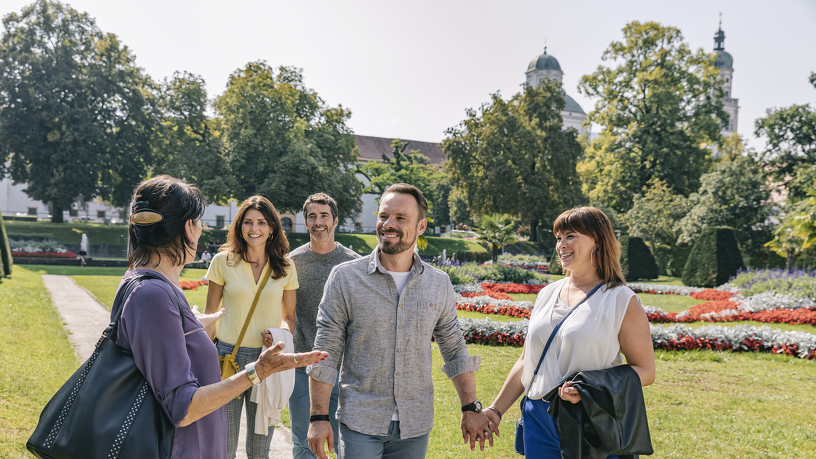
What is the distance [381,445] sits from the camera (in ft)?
8.39

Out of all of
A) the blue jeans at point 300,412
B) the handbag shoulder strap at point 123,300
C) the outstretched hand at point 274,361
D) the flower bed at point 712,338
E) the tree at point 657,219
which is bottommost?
the flower bed at point 712,338

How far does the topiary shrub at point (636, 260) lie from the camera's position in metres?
22.8

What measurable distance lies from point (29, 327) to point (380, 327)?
8598 mm

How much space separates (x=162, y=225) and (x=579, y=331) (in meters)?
1.88

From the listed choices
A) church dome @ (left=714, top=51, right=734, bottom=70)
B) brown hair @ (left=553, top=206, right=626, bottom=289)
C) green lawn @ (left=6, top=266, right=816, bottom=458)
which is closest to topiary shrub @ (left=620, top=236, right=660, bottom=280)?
green lawn @ (left=6, top=266, right=816, bottom=458)

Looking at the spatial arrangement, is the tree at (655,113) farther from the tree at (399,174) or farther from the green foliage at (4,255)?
the green foliage at (4,255)

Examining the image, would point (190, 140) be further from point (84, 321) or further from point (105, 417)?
point (105, 417)

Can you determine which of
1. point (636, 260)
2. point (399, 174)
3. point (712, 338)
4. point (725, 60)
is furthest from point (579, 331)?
point (725, 60)

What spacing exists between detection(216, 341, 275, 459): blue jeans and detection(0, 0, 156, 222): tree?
32.5m

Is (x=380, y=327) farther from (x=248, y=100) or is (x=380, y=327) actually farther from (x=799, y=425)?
(x=248, y=100)

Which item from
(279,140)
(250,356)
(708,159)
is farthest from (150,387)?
Result: (708,159)

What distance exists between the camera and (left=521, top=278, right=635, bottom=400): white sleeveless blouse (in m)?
2.56

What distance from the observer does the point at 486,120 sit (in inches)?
1398

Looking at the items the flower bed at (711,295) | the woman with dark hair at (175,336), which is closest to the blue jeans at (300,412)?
the woman with dark hair at (175,336)
